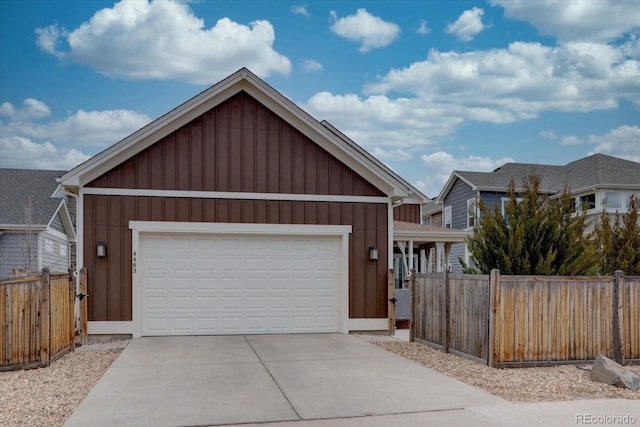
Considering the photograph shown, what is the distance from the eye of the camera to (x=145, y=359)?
9891 mm

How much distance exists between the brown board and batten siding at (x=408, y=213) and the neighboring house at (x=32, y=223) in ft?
44.9

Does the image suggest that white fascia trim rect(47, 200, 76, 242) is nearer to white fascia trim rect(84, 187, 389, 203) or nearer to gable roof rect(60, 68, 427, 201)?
white fascia trim rect(84, 187, 389, 203)

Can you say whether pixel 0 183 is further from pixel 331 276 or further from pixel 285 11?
pixel 331 276

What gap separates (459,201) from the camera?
96.0 feet

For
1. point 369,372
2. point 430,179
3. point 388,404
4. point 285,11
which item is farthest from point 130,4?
point 430,179

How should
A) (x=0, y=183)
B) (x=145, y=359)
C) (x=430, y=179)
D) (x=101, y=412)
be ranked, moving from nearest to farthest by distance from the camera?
(x=101, y=412)
(x=145, y=359)
(x=0, y=183)
(x=430, y=179)

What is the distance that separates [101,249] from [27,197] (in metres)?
12.5

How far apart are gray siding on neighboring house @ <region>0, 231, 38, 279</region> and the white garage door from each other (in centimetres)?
1089

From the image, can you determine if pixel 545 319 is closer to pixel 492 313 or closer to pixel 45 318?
pixel 492 313

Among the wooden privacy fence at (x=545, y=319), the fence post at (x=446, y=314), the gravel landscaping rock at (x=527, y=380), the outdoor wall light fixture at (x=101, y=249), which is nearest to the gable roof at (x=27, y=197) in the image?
the outdoor wall light fixture at (x=101, y=249)

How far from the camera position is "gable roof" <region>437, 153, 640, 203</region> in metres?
25.8

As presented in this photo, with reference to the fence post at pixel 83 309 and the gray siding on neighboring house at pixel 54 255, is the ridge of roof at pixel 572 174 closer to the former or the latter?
the gray siding on neighboring house at pixel 54 255

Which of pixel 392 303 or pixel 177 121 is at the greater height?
pixel 177 121

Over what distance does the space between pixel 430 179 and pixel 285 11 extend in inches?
700
